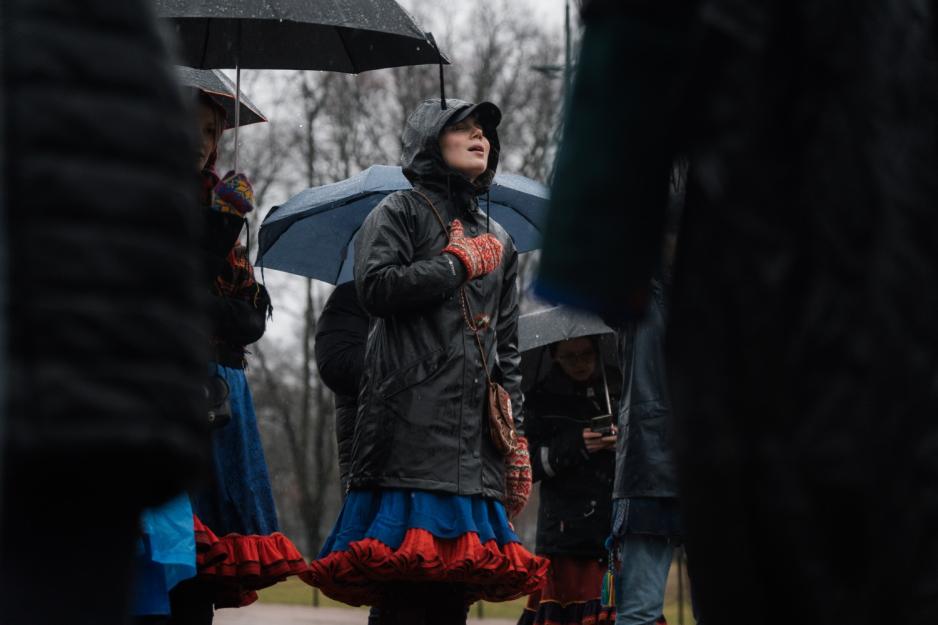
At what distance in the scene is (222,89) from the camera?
262 inches

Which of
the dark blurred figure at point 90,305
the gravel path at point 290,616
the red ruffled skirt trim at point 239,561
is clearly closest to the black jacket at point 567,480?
the red ruffled skirt trim at point 239,561

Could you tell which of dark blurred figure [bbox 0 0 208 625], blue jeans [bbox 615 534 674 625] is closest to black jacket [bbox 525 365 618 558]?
blue jeans [bbox 615 534 674 625]

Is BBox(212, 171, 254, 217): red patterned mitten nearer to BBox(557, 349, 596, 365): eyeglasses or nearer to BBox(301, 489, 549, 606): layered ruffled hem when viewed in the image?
BBox(301, 489, 549, 606): layered ruffled hem

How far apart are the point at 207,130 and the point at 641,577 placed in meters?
2.14

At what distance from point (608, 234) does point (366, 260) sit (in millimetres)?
3571

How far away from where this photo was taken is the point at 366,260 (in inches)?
222

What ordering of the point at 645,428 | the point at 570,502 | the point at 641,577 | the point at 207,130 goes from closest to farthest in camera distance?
the point at 207,130, the point at 645,428, the point at 641,577, the point at 570,502

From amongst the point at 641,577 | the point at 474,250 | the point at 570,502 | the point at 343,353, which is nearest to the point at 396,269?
the point at 474,250

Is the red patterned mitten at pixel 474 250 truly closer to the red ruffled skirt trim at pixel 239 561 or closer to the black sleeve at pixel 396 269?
the black sleeve at pixel 396 269

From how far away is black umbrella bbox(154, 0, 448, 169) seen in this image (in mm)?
5762

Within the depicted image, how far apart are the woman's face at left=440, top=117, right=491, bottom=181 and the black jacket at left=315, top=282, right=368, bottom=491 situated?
1722 mm

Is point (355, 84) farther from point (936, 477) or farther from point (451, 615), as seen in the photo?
point (936, 477)

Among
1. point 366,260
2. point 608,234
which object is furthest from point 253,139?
point 608,234

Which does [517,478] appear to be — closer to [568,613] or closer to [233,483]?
[233,483]
